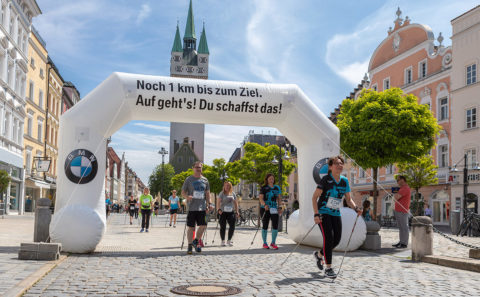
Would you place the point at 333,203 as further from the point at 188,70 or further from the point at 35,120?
the point at 188,70

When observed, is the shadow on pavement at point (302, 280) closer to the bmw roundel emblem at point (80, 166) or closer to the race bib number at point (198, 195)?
the race bib number at point (198, 195)

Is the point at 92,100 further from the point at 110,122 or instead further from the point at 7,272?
the point at 7,272

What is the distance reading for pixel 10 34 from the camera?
30609 millimetres

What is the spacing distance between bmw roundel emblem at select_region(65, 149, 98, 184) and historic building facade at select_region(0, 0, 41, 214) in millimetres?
18690

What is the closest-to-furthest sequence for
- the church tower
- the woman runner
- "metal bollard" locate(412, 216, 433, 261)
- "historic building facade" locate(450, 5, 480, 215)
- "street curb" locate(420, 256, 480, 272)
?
"street curb" locate(420, 256, 480, 272) < "metal bollard" locate(412, 216, 433, 261) < the woman runner < "historic building facade" locate(450, 5, 480, 215) < the church tower

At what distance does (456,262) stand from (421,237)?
3.63ft

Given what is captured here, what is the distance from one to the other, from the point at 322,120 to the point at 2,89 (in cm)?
2276

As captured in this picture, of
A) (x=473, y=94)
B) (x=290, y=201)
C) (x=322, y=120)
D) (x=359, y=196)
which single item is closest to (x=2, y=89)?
(x=322, y=120)

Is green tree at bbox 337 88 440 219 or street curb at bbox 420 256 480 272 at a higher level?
green tree at bbox 337 88 440 219

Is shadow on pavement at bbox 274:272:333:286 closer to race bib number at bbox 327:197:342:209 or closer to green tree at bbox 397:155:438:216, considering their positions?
race bib number at bbox 327:197:342:209

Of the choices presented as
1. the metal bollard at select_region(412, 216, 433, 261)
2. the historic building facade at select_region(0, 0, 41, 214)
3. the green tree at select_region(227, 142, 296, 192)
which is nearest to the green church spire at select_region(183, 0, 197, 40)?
the historic building facade at select_region(0, 0, 41, 214)

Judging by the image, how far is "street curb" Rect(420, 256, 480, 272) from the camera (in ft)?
27.8

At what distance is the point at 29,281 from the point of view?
246 inches

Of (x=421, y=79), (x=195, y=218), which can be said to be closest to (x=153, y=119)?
(x=195, y=218)
